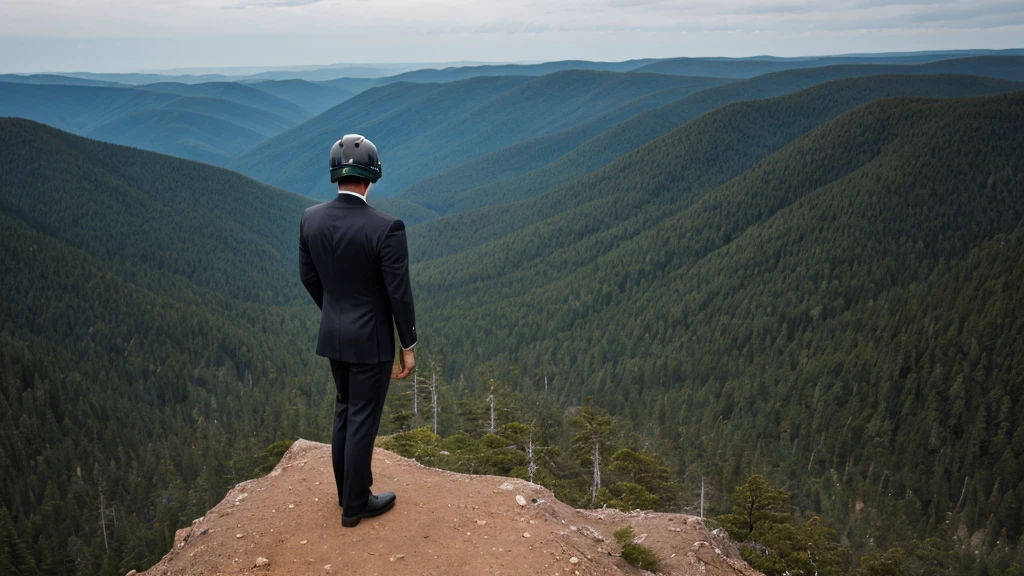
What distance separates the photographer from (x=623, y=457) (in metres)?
27.9

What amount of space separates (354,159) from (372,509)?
5471 mm

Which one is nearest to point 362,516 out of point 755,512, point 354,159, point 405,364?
point 405,364

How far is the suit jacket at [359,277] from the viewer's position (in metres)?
8.86

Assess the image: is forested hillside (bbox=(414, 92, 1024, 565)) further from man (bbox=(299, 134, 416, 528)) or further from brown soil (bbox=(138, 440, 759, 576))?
man (bbox=(299, 134, 416, 528))

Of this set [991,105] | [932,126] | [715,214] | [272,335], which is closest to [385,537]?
[272,335]

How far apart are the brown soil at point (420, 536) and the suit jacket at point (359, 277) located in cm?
282

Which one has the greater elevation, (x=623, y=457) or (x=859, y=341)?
→ (x=623, y=457)

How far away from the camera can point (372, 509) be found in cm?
1016

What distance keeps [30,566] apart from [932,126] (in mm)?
216671

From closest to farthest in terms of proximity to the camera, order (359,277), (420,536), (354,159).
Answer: (359,277) → (354,159) → (420,536)

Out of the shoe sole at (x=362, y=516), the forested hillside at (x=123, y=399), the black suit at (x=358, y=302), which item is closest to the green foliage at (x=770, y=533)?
the shoe sole at (x=362, y=516)

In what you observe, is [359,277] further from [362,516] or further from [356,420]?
[362,516]

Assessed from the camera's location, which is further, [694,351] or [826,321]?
[694,351]

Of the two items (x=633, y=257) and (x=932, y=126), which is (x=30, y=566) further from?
(x=932, y=126)
